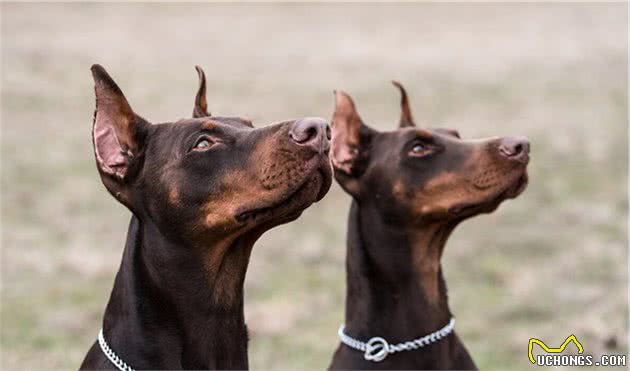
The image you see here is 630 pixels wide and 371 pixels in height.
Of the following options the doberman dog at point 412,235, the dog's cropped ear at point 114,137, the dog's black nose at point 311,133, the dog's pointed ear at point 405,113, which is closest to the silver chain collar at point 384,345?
the doberman dog at point 412,235

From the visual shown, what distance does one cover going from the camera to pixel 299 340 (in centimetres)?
961

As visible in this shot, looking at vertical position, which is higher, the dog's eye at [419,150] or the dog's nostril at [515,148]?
the dog's nostril at [515,148]

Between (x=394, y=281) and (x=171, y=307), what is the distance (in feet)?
5.57

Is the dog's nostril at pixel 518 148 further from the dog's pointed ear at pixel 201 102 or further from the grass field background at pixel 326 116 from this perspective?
the grass field background at pixel 326 116

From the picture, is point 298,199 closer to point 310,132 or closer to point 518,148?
point 310,132

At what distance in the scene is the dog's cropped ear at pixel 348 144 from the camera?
6051 mm

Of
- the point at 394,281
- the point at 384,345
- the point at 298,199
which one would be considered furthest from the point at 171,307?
the point at 394,281

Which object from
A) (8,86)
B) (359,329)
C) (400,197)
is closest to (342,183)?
(400,197)

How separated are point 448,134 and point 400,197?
0.64 metres

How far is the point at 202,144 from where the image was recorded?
4410mm

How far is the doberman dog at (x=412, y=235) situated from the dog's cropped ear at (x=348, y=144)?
0.08m

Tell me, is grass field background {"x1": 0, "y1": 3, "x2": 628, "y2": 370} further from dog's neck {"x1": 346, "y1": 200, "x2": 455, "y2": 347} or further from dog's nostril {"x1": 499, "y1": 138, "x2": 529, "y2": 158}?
dog's nostril {"x1": 499, "y1": 138, "x2": 529, "y2": 158}

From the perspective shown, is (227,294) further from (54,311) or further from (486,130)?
Answer: (486,130)

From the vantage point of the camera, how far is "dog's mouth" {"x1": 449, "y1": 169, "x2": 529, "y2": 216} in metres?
5.63
